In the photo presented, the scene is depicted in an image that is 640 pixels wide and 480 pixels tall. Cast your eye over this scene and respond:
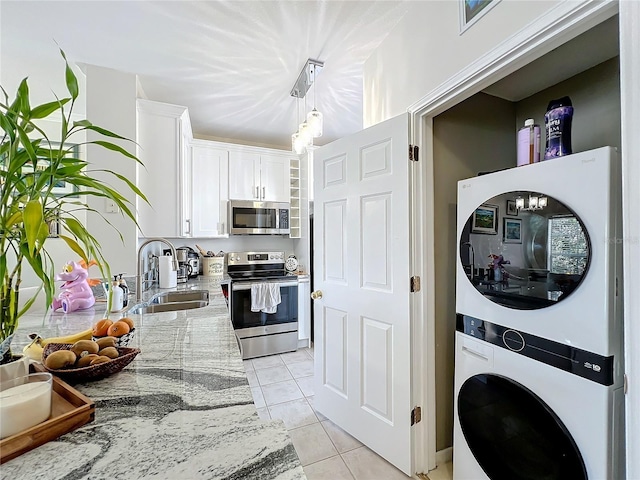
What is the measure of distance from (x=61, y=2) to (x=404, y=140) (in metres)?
1.90

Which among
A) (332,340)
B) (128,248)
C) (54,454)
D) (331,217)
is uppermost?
(331,217)

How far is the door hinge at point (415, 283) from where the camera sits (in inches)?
60.2

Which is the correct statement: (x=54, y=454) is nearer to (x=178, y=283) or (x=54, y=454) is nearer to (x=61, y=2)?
(x=61, y=2)

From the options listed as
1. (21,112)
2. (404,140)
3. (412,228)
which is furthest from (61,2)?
(412,228)

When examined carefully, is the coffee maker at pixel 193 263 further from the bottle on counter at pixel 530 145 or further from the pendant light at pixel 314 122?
the bottle on counter at pixel 530 145

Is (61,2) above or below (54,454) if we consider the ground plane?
above

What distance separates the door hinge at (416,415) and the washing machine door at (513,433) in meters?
0.23

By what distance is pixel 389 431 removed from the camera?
1.62 meters

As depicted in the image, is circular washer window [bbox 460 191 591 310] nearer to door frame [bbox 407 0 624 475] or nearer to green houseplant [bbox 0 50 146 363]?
door frame [bbox 407 0 624 475]

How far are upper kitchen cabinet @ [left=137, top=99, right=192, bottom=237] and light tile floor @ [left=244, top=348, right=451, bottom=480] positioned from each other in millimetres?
1551

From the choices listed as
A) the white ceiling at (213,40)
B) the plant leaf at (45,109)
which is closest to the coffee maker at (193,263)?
the white ceiling at (213,40)

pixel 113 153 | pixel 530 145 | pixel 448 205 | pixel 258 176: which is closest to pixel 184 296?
pixel 113 153

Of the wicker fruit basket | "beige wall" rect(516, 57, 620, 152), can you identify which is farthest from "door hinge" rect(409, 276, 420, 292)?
the wicker fruit basket

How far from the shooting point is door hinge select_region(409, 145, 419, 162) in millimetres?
1533
